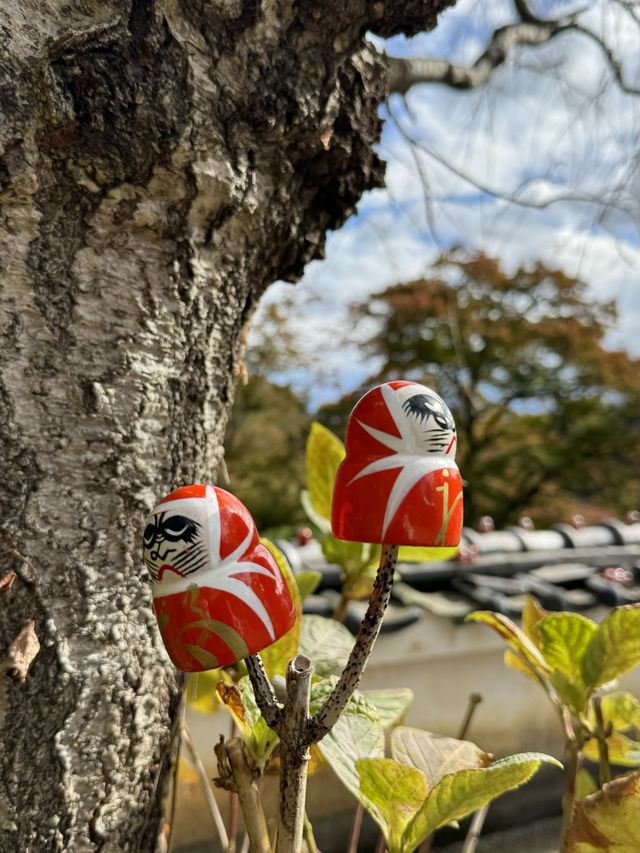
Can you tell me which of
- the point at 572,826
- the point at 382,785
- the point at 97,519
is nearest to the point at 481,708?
the point at 572,826

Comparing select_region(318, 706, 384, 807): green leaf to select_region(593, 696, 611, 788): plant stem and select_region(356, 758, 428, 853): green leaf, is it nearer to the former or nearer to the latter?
select_region(356, 758, 428, 853): green leaf

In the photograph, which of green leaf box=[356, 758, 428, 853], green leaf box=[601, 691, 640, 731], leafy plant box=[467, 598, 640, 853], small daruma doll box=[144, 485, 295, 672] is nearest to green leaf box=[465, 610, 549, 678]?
leafy plant box=[467, 598, 640, 853]

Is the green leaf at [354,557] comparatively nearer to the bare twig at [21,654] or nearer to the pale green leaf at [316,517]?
the pale green leaf at [316,517]

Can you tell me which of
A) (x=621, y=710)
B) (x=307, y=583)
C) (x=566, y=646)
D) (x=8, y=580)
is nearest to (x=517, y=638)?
(x=566, y=646)

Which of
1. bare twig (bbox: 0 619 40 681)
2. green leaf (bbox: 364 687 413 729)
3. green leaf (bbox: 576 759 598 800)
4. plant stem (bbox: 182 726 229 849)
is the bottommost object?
green leaf (bbox: 576 759 598 800)

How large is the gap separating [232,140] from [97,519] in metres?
0.39

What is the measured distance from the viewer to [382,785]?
50 centimetres

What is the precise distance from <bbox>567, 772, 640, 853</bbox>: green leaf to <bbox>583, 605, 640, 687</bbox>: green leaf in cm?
12

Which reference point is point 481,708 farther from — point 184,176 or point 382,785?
point 184,176

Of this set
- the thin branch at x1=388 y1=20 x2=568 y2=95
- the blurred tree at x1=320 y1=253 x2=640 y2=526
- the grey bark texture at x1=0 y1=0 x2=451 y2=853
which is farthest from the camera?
the blurred tree at x1=320 y1=253 x2=640 y2=526

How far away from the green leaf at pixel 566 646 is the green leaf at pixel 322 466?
0.98 ft

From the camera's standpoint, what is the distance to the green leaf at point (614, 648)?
2.06 feet

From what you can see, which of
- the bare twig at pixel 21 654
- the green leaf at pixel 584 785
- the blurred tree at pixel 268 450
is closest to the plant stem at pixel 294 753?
the bare twig at pixel 21 654

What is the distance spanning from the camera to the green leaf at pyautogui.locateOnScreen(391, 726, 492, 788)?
22.8 inches
